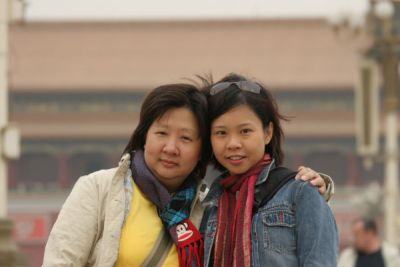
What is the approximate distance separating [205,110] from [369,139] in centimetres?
1268

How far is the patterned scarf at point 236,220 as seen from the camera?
2.90 m

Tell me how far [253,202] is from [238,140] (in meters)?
0.14

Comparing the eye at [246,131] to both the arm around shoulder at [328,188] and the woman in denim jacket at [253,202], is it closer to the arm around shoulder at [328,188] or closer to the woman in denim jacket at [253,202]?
the woman in denim jacket at [253,202]

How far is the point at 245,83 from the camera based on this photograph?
10.0 ft

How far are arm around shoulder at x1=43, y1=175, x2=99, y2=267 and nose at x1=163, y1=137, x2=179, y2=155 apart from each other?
0.18 m

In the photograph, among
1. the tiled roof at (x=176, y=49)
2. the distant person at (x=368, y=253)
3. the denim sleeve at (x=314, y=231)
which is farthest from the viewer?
the tiled roof at (x=176, y=49)

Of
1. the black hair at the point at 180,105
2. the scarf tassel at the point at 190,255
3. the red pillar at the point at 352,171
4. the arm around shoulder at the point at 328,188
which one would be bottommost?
the red pillar at the point at 352,171

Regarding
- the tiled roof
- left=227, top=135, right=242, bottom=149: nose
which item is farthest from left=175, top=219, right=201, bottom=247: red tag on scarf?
the tiled roof

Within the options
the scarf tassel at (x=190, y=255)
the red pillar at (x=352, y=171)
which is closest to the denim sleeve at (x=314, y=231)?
the scarf tassel at (x=190, y=255)

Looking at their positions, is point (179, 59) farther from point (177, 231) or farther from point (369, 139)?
point (177, 231)

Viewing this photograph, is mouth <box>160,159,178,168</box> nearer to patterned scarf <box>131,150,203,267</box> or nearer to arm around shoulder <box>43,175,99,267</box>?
patterned scarf <box>131,150,203,267</box>

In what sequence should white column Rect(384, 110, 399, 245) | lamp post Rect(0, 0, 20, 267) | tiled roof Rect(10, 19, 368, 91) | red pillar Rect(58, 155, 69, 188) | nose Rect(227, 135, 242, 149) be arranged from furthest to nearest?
red pillar Rect(58, 155, 69, 188) → tiled roof Rect(10, 19, 368, 91) → white column Rect(384, 110, 399, 245) → lamp post Rect(0, 0, 20, 267) → nose Rect(227, 135, 242, 149)

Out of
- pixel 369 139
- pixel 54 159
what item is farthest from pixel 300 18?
pixel 369 139

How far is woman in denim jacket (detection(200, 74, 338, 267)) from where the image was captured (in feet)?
9.46
